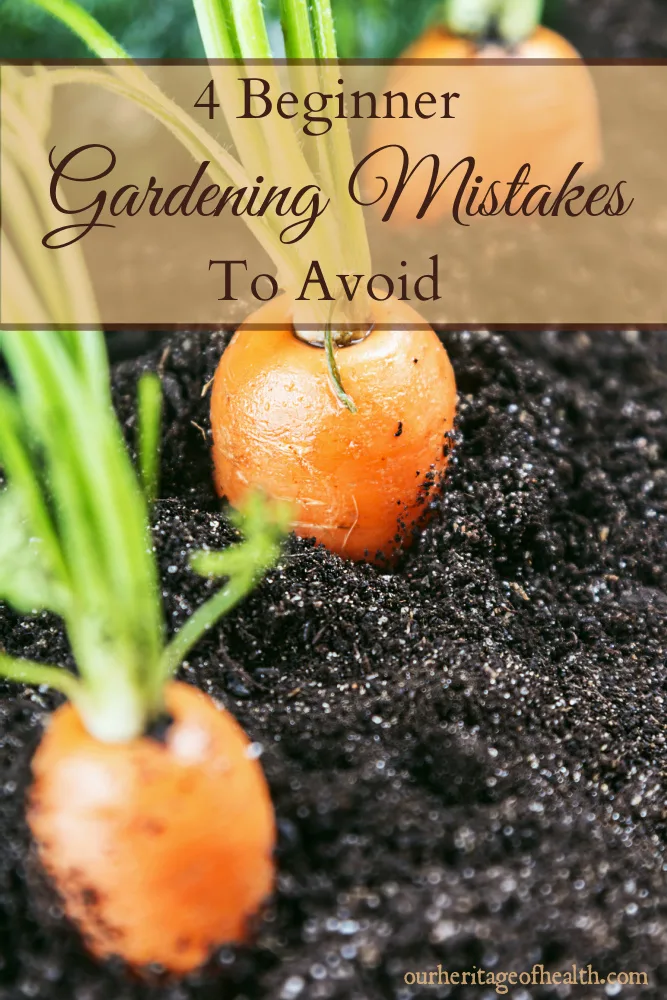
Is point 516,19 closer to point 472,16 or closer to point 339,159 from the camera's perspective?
point 472,16

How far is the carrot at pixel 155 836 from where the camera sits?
2.10 ft

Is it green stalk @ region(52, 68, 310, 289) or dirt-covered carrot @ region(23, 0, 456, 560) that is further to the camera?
Answer: dirt-covered carrot @ region(23, 0, 456, 560)

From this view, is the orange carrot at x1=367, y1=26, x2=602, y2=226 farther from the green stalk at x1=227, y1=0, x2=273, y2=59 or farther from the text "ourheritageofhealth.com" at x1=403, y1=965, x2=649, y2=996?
the text "ourheritageofhealth.com" at x1=403, y1=965, x2=649, y2=996

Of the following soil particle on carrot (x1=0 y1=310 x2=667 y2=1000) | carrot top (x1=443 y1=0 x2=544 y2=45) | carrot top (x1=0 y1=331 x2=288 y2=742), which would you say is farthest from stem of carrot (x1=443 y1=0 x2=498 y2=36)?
carrot top (x1=0 y1=331 x2=288 y2=742)

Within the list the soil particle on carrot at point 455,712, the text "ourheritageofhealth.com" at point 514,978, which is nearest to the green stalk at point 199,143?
the soil particle on carrot at point 455,712

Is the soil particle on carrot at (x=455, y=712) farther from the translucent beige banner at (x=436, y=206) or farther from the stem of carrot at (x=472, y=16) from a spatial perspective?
the stem of carrot at (x=472, y=16)

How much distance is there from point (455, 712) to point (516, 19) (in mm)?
1147

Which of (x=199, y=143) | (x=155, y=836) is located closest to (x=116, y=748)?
(x=155, y=836)

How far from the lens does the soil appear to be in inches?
26.9

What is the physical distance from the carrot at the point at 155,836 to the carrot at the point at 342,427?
363mm

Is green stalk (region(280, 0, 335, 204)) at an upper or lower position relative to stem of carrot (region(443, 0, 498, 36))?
lower

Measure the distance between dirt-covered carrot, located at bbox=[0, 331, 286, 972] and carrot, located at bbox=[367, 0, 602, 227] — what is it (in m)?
0.97

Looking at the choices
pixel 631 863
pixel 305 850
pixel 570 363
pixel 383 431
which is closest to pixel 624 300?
pixel 570 363

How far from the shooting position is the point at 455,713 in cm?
84
